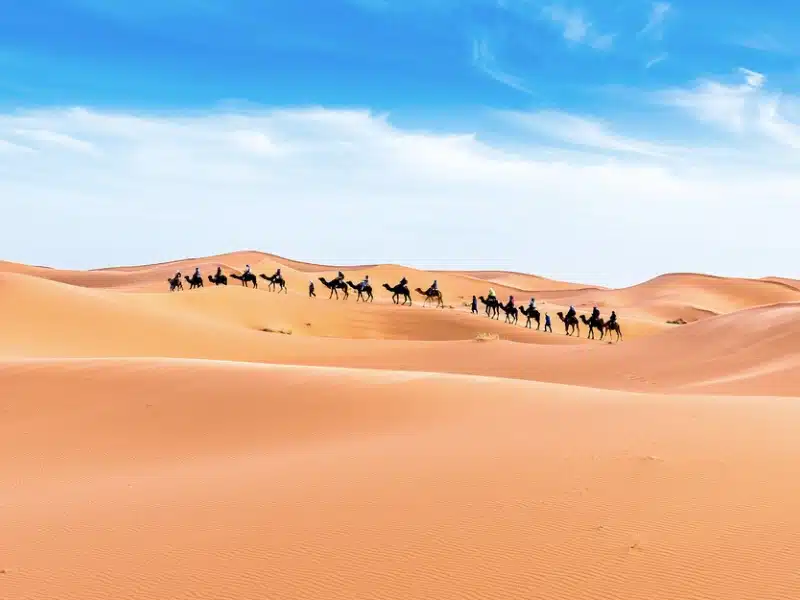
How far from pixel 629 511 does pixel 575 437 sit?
2.33 metres

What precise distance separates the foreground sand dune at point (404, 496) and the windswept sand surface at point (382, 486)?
0.02 meters

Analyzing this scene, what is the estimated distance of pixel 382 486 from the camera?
247 inches

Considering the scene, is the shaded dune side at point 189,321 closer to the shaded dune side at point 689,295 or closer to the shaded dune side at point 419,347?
the shaded dune side at point 419,347

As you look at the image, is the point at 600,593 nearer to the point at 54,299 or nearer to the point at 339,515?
the point at 339,515

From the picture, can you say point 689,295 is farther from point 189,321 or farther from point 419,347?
point 189,321

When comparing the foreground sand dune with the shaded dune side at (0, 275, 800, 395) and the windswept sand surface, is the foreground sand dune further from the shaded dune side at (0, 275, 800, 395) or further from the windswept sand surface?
the shaded dune side at (0, 275, 800, 395)

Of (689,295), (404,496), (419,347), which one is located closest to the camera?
(404,496)

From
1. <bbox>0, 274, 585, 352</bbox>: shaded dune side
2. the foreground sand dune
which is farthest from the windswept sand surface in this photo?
<bbox>0, 274, 585, 352</bbox>: shaded dune side

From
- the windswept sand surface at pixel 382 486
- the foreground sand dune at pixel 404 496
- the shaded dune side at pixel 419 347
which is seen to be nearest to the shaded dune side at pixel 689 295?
the shaded dune side at pixel 419 347

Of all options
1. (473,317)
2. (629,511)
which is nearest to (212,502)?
(629,511)

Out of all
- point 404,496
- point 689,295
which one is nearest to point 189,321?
point 404,496

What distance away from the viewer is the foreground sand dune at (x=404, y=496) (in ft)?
14.5

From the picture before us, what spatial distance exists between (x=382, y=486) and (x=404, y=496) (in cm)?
36

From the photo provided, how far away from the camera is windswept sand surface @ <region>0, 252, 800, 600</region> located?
446 cm
